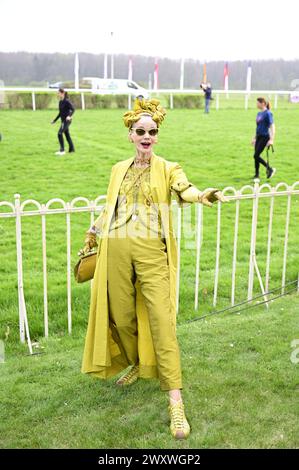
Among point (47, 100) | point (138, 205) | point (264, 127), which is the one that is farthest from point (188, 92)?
point (138, 205)

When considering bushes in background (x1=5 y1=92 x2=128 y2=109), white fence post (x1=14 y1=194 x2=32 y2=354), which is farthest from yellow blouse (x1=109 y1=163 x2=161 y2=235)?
bushes in background (x1=5 y1=92 x2=128 y2=109)

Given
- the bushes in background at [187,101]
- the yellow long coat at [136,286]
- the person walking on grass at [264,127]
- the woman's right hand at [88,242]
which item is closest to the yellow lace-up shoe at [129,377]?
the yellow long coat at [136,286]

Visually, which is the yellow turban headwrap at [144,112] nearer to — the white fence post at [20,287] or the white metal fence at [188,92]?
the white fence post at [20,287]

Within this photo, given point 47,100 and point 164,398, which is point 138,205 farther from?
point 47,100

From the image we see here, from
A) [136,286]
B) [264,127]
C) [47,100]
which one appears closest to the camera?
[136,286]

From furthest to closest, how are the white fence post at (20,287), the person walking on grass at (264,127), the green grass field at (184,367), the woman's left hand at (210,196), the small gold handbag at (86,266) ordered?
the person walking on grass at (264,127) < the white fence post at (20,287) < the small gold handbag at (86,266) < the green grass field at (184,367) < the woman's left hand at (210,196)

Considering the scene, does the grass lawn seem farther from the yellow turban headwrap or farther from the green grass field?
the yellow turban headwrap

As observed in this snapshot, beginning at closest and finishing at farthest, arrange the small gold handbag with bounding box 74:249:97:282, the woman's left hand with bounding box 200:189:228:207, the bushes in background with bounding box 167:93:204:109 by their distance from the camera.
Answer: the woman's left hand with bounding box 200:189:228:207
the small gold handbag with bounding box 74:249:97:282
the bushes in background with bounding box 167:93:204:109

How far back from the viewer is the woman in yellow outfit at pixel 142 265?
3512 millimetres

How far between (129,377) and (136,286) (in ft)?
2.52

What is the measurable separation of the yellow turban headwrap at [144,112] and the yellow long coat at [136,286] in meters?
0.24

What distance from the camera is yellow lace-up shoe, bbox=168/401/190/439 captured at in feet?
11.0

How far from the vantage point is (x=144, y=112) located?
356 cm
